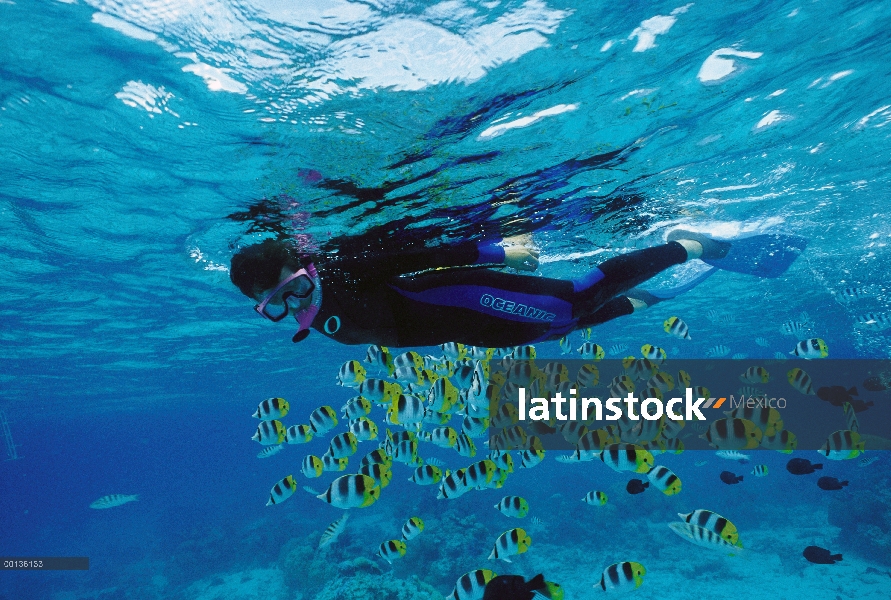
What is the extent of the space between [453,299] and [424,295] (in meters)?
0.33

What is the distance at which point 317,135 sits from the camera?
6996mm

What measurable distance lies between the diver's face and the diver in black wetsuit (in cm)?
1

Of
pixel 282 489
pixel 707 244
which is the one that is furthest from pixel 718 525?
pixel 282 489

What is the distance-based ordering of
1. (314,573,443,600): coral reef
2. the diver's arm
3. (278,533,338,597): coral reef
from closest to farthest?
the diver's arm
(314,573,443,600): coral reef
(278,533,338,597): coral reef

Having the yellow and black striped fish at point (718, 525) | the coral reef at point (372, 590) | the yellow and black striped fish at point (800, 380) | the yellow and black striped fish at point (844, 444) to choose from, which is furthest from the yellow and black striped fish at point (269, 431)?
the yellow and black striped fish at point (800, 380)

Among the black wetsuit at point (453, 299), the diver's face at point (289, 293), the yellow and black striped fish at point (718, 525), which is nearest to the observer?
the diver's face at point (289, 293)

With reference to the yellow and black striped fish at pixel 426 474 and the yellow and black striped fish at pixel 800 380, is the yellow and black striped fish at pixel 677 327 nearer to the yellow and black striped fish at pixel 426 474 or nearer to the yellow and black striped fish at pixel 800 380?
the yellow and black striped fish at pixel 800 380

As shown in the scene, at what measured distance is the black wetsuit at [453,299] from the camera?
4.70m

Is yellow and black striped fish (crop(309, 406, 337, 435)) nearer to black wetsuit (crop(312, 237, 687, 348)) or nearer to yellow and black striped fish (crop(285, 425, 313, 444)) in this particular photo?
yellow and black striped fish (crop(285, 425, 313, 444))

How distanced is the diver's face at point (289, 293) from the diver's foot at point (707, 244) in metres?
5.44

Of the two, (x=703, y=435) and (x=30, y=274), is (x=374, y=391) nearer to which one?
(x=703, y=435)

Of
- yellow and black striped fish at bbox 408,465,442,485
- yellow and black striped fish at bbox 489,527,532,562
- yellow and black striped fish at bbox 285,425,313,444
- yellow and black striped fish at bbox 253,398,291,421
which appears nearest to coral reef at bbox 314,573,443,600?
yellow and black striped fish at bbox 408,465,442,485

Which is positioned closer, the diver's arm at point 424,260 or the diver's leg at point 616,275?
the diver's arm at point 424,260

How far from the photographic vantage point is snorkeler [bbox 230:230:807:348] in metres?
4.52
